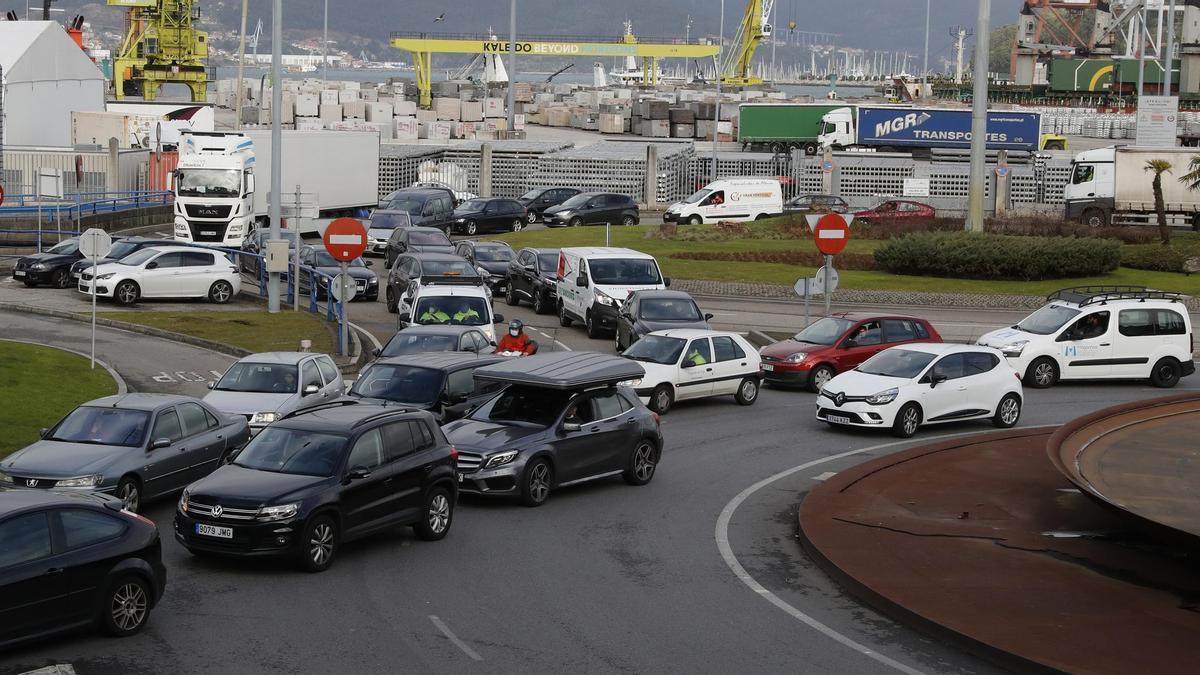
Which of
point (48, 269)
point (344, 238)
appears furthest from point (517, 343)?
point (48, 269)

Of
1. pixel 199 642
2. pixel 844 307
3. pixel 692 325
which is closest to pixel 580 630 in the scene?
pixel 199 642

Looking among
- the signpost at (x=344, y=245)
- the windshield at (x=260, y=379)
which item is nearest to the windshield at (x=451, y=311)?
the signpost at (x=344, y=245)

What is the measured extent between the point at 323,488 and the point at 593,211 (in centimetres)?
4140

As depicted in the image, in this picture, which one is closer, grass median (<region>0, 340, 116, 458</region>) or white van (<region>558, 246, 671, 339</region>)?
grass median (<region>0, 340, 116, 458</region>)

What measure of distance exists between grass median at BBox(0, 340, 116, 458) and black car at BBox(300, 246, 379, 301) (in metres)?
10.6

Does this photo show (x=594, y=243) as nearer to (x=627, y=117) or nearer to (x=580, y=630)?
(x=580, y=630)

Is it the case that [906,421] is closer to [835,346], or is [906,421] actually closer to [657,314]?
[835,346]

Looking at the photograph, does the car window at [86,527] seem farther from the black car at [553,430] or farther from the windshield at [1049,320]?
the windshield at [1049,320]

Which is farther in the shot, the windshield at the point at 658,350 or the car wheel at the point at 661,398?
the windshield at the point at 658,350

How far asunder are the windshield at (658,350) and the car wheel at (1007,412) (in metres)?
5.44

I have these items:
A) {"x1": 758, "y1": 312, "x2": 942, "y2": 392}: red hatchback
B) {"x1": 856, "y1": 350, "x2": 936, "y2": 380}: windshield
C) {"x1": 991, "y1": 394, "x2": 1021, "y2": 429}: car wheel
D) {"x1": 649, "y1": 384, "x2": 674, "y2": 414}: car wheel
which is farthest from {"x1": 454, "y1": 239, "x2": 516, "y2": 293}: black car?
{"x1": 991, "y1": 394, "x2": 1021, "y2": 429}: car wheel

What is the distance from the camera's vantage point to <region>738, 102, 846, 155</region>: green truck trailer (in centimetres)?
8344

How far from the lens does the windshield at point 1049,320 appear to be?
28469 mm

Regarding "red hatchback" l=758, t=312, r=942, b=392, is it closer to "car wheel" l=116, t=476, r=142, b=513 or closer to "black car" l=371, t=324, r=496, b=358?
"black car" l=371, t=324, r=496, b=358
